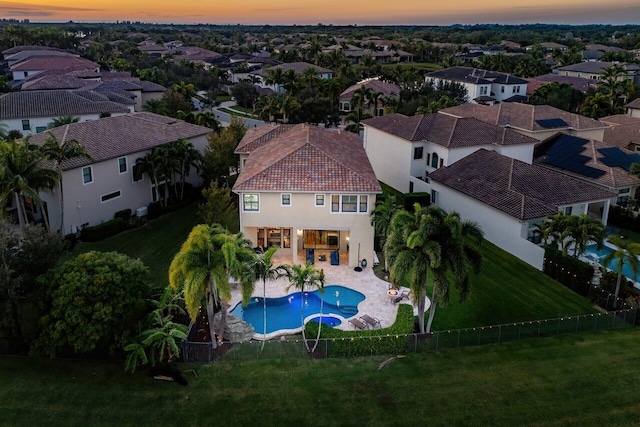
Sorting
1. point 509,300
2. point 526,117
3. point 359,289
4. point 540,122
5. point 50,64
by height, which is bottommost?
point 509,300

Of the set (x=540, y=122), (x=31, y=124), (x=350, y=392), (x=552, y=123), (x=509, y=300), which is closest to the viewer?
(x=350, y=392)

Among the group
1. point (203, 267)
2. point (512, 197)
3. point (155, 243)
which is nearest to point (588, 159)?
point (512, 197)

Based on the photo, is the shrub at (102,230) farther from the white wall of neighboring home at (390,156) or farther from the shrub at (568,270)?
the shrub at (568,270)

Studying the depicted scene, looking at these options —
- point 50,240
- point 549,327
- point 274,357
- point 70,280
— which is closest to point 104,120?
point 50,240

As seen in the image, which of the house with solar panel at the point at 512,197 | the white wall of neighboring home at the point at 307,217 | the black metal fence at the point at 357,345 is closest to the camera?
the black metal fence at the point at 357,345

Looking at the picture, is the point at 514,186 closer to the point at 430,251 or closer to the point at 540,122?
the point at 430,251

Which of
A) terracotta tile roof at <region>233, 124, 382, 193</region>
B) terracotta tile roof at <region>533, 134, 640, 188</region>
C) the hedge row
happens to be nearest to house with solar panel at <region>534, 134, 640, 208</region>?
terracotta tile roof at <region>533, 134, 640, 188</region>

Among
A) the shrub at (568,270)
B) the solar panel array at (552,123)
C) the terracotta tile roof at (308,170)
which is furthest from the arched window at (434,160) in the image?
the shrub at (568,270)
